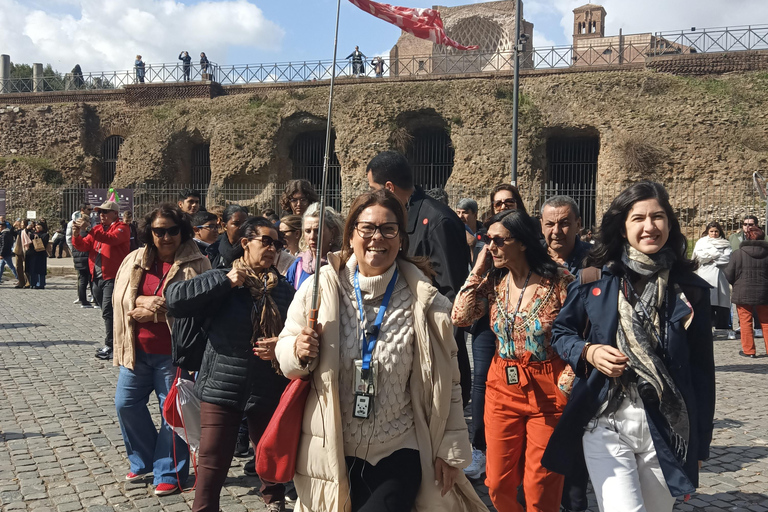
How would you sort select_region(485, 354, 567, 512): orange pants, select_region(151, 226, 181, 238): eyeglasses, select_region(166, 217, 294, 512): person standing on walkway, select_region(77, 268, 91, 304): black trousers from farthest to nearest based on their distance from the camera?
select_region(77, 268, 91, 304): black trousers → select_region(151, 226, 181, 238): eyeglasses → select_region(166, 217, 294, 512): person standing on walkway → select_region(485, 354, 567, 512): orange pants

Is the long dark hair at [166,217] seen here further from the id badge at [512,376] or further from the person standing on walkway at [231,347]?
the id badge at [512,376]

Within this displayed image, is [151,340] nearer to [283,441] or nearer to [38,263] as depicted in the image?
[283,441]

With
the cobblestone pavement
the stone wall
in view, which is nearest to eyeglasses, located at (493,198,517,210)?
the cobblestone pavement

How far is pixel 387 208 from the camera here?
2809mm

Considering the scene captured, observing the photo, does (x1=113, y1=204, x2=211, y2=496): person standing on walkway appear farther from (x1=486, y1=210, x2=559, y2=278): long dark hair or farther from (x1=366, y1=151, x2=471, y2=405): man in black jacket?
(x1=486, y1=210, x2=559, y2=278): long dark hair

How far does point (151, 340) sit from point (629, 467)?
295 cm

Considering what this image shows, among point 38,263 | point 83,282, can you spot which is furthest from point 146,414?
point 38,263

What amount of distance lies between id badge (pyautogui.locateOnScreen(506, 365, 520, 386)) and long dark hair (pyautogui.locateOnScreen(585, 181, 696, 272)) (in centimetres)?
79

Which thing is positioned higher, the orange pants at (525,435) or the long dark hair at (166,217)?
the long dark hair at (166,217)

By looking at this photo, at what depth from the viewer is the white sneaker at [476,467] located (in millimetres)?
4785

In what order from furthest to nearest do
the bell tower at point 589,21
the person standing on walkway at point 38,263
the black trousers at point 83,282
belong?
the bell tower at point 589,21 < the person standing on walkway at point 38,263 < the black trousers at point 83,282

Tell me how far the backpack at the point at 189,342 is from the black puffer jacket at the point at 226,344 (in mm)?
111

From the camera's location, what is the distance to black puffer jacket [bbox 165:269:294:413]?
3.64 metres

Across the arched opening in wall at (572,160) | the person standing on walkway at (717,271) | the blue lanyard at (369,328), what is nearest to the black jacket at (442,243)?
the blue lanyard at (369,328)
